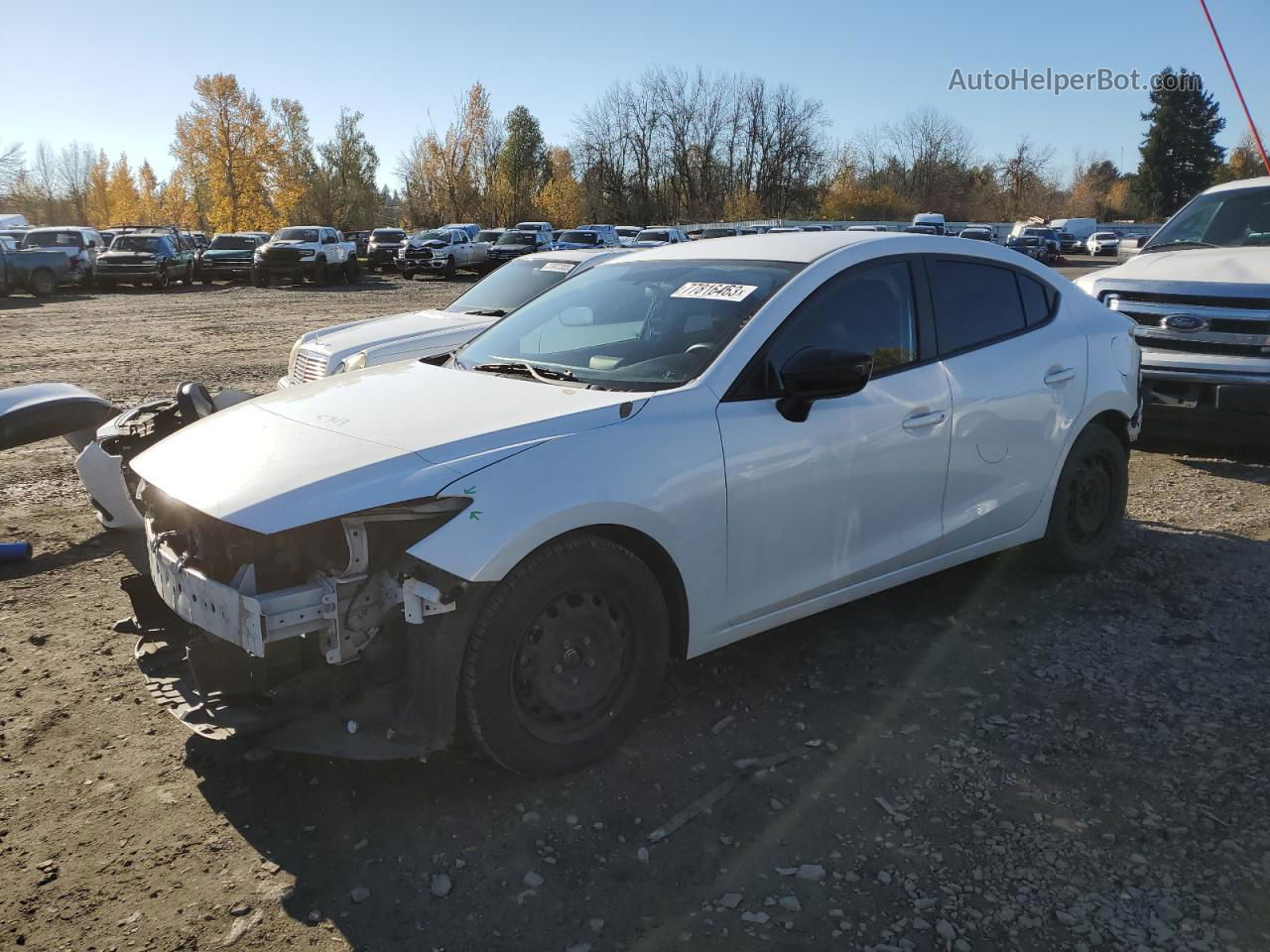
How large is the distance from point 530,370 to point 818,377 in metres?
1.14

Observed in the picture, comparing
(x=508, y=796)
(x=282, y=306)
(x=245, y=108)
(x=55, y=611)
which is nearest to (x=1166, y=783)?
(x=508, y=796)

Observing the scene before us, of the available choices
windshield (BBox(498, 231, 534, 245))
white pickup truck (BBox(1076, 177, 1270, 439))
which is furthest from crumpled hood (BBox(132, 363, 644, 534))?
windshield (BBox(498, 231, 534, 245))

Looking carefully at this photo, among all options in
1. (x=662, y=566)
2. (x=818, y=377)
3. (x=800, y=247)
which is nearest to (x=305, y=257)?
(x=800, y=247)

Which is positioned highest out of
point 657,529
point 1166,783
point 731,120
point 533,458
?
point 731,120

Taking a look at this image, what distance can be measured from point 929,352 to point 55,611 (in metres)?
4.25

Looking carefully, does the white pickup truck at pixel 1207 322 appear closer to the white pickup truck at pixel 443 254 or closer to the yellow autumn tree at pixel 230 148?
the white pickup truck at pixel 443 254

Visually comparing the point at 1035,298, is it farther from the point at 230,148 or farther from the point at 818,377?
the point at 230,148

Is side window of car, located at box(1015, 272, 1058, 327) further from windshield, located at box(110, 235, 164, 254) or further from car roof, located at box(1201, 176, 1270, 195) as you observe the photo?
windshield, located at box(110, 235, 164, 254)

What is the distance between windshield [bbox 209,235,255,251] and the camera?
3475 centimetres

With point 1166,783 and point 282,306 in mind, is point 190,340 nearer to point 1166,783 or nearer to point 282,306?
point 282,306

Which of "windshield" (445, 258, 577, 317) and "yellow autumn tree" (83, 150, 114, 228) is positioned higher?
"yellow autumn tree" (83, 150, 114, 228)

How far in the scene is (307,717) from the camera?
3.05m

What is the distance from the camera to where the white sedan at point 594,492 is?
2.92 meters

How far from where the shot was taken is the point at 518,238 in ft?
127
